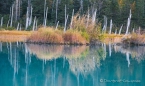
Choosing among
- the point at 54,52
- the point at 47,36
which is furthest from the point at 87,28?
Result: the point at 54,52

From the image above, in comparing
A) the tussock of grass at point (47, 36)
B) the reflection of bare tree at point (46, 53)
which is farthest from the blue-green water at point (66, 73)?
the tussock of grass at point (47, 36)

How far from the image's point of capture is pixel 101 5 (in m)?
51.2

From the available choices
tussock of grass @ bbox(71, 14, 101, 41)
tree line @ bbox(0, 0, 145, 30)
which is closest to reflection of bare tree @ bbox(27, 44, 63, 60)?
tussock of grass @ bbox(71, 14, 101, 41)

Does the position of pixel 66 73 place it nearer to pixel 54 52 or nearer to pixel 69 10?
pixel 54 52

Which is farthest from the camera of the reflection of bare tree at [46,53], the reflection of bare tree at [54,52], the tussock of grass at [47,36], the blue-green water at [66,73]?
the tussock of grass at [47,36]

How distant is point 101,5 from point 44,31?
87.1 ft

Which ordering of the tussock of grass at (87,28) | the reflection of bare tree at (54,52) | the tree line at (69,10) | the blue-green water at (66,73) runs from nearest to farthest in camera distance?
the blue-green water at (66,73)
the reflection of bare tree at (54,52)
the tussock of grass at (87,28)
the tree line at (69,10)

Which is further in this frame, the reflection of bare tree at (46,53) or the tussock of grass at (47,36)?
the tussock of grass at (47,36)

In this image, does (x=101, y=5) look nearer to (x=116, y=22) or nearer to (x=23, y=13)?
(x=116, y=22)

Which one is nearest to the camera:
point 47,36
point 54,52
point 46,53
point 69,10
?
point 46,53

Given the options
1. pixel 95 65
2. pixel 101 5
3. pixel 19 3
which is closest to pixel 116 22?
pixel 101 5

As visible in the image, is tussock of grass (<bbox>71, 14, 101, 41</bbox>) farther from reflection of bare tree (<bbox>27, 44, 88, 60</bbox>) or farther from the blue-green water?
the blue-green water

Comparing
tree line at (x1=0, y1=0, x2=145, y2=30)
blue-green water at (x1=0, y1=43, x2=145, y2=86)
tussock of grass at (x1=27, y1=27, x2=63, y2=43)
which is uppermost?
tree line at (x1=0, y1=0, x2=145, y2=30)

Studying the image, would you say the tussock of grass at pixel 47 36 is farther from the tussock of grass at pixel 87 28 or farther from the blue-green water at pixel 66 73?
the blue-green water at pixel 66 73
